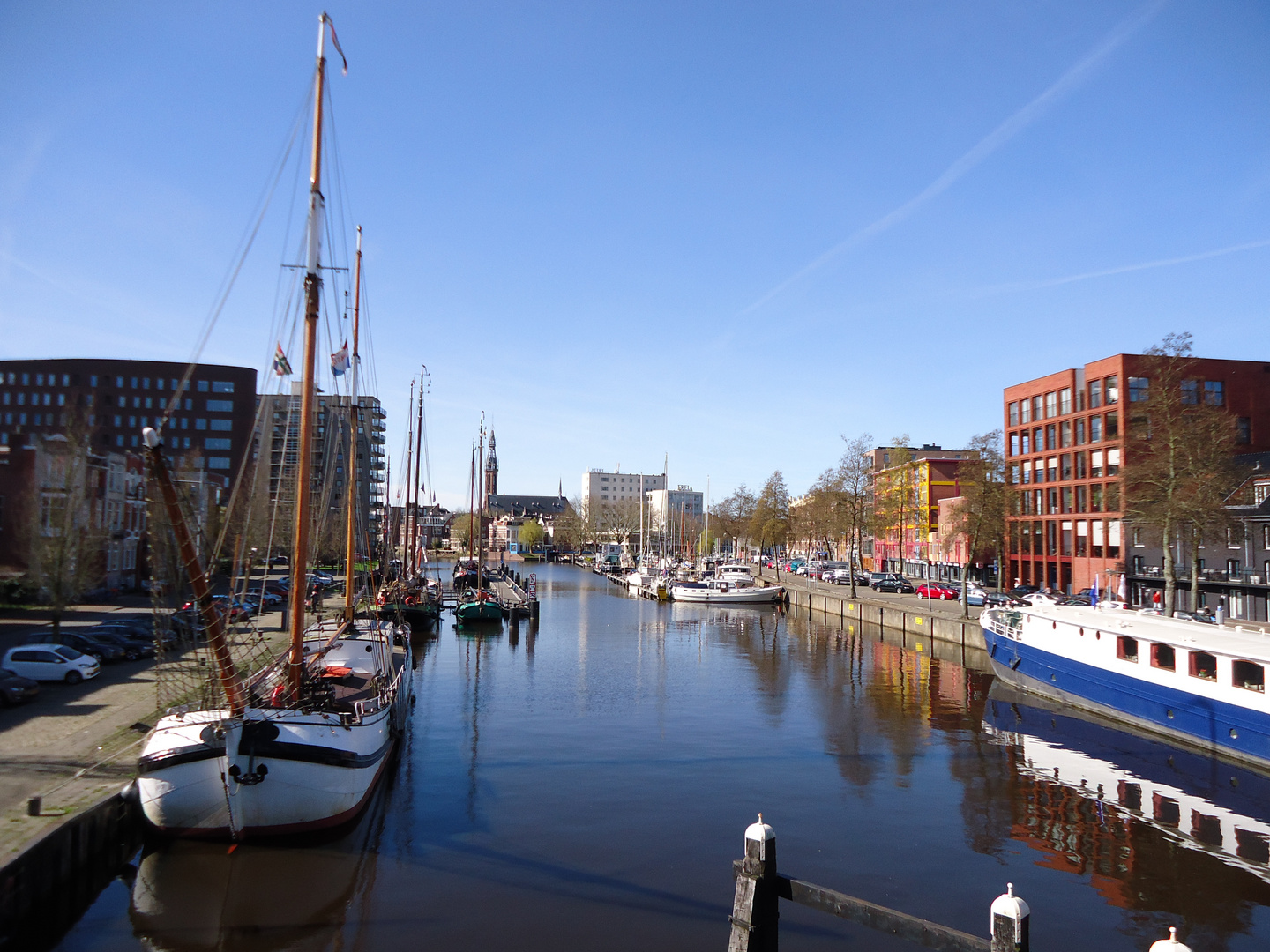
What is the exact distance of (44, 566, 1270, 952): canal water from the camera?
1420 cm

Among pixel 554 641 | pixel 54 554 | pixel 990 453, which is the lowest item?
pixel 554 641

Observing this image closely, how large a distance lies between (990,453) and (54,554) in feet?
181

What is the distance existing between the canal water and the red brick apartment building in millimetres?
32662

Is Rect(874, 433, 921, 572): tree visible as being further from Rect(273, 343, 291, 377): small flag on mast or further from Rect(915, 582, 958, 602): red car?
Rect(273, 343, 291, 377): small flag on mast

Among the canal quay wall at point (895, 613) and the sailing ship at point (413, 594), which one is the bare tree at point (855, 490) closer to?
the canal quay wall at point (895, 613)

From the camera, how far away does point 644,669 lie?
43.4 meters

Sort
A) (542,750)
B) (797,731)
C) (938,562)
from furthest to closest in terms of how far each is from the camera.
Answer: (938,562) < (797,731) < (542,750)

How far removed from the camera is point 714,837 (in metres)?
18.3

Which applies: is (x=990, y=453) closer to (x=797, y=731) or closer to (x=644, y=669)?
(x=644, y=669)

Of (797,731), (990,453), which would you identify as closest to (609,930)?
(797,731)

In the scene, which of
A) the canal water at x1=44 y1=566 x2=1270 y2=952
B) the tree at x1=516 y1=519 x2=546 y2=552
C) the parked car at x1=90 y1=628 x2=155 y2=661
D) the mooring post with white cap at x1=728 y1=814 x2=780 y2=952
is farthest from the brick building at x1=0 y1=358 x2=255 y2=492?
the tree at x1=516 y1=519 x2=546 y2=552

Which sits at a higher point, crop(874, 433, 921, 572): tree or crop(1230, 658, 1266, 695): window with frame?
crop(874, 433, 921, 572): tree

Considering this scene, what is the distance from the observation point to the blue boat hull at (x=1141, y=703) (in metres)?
24.7

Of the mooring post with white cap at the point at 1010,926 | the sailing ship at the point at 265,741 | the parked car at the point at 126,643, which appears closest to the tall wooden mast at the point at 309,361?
the sailing ship at the point at 265,741
